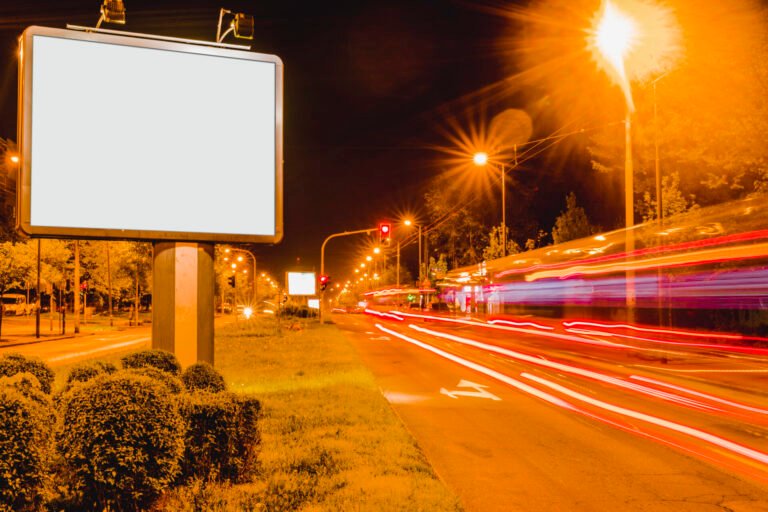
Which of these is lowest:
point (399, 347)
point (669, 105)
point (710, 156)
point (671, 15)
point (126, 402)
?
point (399, 347)

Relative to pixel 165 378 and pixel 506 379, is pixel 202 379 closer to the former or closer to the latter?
pixel 165 378

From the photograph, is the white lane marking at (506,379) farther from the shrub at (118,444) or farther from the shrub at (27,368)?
the shrub at (27,368)

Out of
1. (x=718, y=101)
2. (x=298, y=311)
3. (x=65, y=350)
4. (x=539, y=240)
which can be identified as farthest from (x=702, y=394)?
(x=298, y=311)

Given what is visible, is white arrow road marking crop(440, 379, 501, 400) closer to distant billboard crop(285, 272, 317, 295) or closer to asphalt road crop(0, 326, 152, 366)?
asphalt road crop(0, 326, 152, 366)

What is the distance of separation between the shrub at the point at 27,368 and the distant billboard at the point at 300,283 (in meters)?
38.0

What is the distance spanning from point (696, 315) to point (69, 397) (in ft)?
89.0

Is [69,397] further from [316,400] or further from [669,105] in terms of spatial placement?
[669,105]

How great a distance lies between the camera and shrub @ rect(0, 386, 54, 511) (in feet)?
14.4

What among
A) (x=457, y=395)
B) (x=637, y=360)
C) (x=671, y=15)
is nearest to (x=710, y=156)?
(x=671, y=15)

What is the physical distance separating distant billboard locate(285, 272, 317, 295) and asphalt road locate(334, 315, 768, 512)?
2550cm

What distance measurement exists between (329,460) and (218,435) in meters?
1.64

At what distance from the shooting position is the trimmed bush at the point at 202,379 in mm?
6727

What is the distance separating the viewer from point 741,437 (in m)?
8.97

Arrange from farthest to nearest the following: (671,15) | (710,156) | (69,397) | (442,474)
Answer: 1. (710,156)
2. (671,15)
3. (442,474)
4. (69,397)
